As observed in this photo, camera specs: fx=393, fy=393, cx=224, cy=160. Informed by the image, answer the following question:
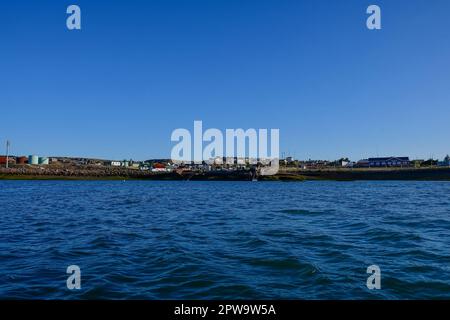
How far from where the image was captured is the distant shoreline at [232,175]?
499ft

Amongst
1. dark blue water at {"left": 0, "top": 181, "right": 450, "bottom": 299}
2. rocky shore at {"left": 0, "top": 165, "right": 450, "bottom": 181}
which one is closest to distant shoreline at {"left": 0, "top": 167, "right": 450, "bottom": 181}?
rocky shore at {"left": 0, "top": 165, "right": 450, "bottom": 181}

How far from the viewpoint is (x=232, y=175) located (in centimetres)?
16162

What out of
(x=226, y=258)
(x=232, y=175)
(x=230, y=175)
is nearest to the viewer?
(x=226, y=258)

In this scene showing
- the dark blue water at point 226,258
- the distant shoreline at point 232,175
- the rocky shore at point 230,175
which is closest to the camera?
the dark blue water at point 226,258

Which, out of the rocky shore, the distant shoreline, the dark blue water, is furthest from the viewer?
the rocky shore

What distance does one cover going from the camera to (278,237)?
2152cm

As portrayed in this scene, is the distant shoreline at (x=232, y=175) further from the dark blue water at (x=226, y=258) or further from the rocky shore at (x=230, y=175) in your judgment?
the dark blue water at (x=226, y=258)

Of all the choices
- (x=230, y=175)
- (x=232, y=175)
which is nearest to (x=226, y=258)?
(x=232, y=175)

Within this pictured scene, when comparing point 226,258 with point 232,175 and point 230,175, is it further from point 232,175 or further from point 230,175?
point 230,175

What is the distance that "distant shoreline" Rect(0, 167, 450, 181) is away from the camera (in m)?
152

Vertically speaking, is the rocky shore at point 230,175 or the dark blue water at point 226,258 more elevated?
the rocky shore at point 230,175

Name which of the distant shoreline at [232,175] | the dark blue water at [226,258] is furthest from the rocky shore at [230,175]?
the dark blue water at [226,258]

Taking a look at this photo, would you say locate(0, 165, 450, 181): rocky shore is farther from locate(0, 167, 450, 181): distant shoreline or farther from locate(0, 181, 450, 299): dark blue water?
locate(0, 181, 450, 299): dark blue water
